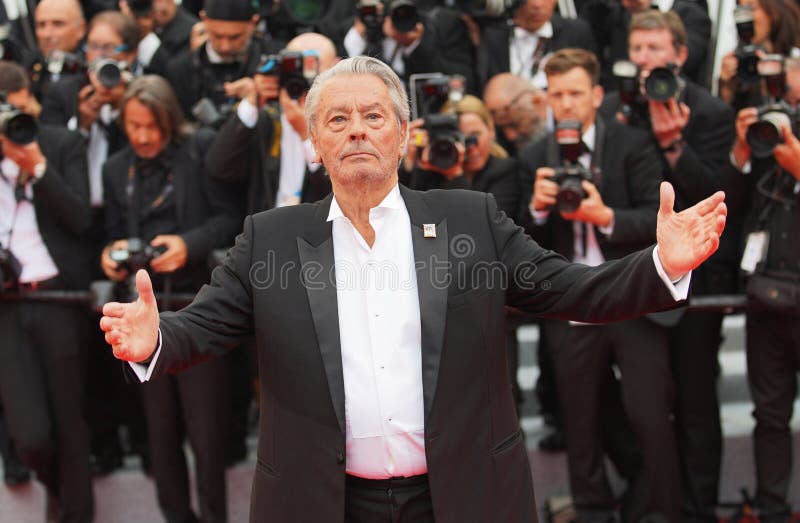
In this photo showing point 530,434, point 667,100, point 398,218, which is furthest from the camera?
point 530,434

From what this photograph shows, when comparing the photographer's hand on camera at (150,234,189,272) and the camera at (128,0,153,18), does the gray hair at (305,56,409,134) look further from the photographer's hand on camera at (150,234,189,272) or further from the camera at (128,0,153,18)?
the camera at (128,0,153,18)

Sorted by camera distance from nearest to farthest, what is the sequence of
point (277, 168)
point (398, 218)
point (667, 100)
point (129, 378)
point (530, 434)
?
point (129, 378) < point (398, 218) < point (667, 100) < point (277, 168) < point (530, 434)

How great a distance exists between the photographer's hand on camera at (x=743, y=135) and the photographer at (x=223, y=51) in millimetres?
2204

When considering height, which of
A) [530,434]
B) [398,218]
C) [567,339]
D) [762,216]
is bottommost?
[530,434]

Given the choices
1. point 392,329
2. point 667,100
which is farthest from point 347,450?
point 667,100

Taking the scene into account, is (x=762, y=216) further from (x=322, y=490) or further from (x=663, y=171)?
(x=322, y=490)

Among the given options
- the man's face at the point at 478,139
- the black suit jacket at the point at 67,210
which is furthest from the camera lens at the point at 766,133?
the black suit jacket at the point at 67,210

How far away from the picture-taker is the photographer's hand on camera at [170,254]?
4941mm

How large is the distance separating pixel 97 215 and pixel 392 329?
305 centimetres

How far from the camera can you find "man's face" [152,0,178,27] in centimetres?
645

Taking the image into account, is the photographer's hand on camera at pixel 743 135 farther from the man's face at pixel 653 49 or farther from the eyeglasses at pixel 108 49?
the eyeglasses at pixel 108 49

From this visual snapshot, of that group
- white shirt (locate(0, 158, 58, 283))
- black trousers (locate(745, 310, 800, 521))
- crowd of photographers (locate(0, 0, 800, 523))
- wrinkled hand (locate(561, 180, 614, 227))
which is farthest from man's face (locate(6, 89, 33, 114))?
black trousers (locate(745, 310, 800, 521))

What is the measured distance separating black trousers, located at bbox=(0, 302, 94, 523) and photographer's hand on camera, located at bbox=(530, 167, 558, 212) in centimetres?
212

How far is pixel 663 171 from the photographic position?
16.2ft
